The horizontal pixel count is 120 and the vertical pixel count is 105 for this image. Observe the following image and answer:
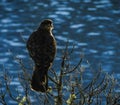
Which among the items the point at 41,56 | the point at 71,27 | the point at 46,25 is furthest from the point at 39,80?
the point at 71,27

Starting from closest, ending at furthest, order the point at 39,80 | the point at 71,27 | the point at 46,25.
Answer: the point at 39,80 → the point at 46,25 → the point at 71,27

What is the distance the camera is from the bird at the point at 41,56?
1125 cm

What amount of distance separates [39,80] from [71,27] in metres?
71.5

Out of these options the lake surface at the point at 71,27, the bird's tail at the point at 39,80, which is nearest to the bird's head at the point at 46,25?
the bird's tail at the point at 39,80

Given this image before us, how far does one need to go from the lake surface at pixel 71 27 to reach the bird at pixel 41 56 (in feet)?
154

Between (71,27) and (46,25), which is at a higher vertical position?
(46,25)

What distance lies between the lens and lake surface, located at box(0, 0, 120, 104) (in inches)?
2721

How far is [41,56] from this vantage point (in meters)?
11.4

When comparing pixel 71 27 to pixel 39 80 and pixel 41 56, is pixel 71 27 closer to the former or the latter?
pixel 41 56

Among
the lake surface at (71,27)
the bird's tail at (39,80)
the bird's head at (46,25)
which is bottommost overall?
the lake surface at (71,27)

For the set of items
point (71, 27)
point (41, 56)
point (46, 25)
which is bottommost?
point (71, 27)

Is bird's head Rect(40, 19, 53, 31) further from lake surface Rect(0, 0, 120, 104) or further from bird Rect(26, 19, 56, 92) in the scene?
lake surface Rect(0, 0, 120, 104)

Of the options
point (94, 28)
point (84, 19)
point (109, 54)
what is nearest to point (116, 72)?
point (109, 54)

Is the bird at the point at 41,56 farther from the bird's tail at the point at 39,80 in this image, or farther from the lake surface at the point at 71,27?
the lake surface at the point at 71,27
